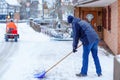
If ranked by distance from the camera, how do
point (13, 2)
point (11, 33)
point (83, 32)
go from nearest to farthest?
point (83, 32), point (11, 33), point (13, 2)

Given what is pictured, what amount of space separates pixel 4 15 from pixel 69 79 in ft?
198

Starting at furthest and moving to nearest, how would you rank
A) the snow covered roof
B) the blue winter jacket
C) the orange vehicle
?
the snow covered roof
the orange vehicle
the blue winter jacket

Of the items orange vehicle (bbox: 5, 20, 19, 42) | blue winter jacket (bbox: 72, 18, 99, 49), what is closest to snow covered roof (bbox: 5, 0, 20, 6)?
orange vehicle (bbox: 5, 20, 19, 42)

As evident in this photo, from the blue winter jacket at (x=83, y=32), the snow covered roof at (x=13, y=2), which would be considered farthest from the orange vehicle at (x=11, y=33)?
the snow covered roof at (x=13, y=2)

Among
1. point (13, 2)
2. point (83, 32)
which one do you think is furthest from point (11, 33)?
point (13, 2)

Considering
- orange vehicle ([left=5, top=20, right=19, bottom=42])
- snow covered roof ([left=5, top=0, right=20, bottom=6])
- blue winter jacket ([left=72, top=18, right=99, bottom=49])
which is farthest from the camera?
snow covered roof ([left=5, top=0, right=20, bottom=6])

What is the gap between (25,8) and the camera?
246ft

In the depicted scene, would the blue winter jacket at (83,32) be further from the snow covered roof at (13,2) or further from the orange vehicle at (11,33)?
the snow covered roof at (13,2)

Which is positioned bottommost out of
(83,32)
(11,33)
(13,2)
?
(11,33)

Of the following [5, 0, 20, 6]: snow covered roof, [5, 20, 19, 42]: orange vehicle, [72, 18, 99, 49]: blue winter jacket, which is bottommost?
[5, 20, 19, 42]: orange vehicle

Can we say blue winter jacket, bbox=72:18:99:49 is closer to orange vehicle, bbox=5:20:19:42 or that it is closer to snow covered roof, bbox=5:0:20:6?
orange vehicle, bbox=5:20:19:42

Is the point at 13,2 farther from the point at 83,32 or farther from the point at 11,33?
the point at 83,32

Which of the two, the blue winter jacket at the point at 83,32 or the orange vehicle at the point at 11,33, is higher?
the blue winter jacket at the point at 83,32

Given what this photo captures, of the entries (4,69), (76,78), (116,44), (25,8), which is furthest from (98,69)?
(25,8)
